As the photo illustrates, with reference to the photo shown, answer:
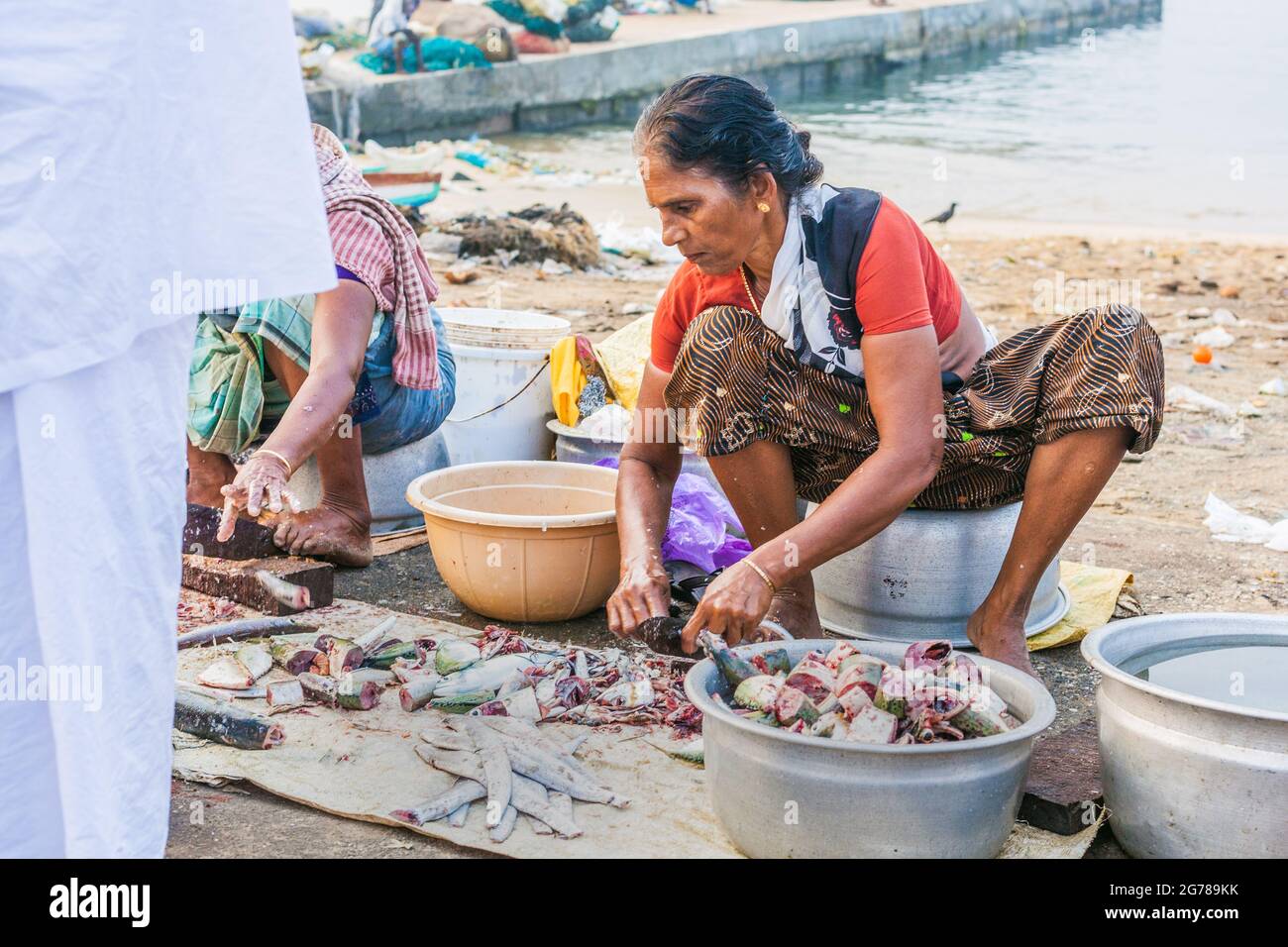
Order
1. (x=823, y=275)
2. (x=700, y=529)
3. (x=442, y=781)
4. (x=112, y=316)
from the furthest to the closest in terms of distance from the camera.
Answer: (x=700, y=529), (x=823, y=275), (x=442, y=781), (x=112, y=316)

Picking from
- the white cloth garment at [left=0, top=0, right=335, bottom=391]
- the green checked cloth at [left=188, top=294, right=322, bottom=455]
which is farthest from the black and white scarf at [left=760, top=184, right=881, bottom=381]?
the green checked cloth at [left=188, top=294, right=322, bottom=455]

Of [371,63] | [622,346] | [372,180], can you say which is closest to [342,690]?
[622,346]

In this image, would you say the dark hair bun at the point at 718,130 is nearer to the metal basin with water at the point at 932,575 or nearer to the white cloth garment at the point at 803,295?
the white cloth garment at the point at 803,295

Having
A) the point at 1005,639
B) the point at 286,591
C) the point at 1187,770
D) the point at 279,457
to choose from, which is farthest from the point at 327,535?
the point at 1187,770

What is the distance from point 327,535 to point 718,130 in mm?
1655

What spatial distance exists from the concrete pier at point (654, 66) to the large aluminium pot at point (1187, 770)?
9718mm

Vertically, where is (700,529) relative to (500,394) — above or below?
below

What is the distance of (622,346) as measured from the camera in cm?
426

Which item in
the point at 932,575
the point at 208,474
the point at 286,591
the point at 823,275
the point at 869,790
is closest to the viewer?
the point at 869,790

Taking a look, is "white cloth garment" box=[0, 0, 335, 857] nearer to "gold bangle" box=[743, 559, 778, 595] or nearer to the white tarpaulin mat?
the white tarpaulin mat

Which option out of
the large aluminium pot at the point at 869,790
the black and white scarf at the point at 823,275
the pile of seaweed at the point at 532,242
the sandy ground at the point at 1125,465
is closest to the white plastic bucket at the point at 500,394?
the sandy ground at the point at 1125,465

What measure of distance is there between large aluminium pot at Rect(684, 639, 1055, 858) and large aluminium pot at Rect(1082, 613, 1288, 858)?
142 millimetres

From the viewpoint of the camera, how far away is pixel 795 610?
122 inches

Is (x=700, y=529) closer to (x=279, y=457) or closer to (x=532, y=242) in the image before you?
(x=279, y=457)
